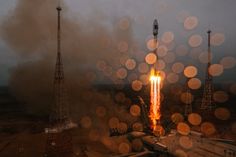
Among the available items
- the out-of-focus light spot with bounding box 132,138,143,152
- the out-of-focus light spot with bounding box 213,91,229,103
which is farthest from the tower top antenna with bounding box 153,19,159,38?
the out-of-focus light spot with bounding box 213,91,229,103

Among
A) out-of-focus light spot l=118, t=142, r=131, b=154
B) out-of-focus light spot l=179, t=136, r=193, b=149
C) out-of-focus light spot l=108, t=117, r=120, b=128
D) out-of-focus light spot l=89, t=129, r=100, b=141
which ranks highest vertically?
out-of-focus light spot l=179, t=136, r=193, b=149

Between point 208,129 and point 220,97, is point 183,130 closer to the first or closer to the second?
point 208,129

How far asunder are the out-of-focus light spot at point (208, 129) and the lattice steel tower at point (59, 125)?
1084 inches

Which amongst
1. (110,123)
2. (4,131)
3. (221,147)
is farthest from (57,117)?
(221,147)

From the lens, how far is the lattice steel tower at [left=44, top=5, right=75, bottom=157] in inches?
1102

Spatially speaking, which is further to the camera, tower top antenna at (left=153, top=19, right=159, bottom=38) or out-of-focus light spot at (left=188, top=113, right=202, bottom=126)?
out-of-focus light spot at (left=188, top=113, right=202, bottom=126)

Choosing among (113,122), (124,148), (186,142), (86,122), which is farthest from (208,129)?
(86,122)

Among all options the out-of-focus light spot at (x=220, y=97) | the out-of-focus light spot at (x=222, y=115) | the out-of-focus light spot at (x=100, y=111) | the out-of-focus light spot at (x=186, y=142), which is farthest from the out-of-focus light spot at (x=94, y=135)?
the out-of-focus light spot at (x=220, y=97)

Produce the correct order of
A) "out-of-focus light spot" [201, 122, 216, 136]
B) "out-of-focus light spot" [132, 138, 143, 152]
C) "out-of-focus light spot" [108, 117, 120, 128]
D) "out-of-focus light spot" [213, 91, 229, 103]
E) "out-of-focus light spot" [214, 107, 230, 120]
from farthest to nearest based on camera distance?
"out-of-focus light spot" [213, 91, 229, 103] → "out-of-focus light spot" [214, 107, 230, 120] → "out-of-focus light spot" [108, 117, 120, 128] → "out-of-focus light spot" [201, 122, 216, 136] → "out-of-focus light spot" [132, 138, 143, 152]

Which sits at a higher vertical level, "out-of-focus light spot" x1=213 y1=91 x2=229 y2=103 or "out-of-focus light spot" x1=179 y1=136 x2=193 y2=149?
"out-of-focus light spot" x1=179 y1=136 x2=193 y2=149

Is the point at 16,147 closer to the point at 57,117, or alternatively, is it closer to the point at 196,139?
the point at 57,117

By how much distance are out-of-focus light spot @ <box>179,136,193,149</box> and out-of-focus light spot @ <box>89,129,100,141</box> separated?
17.1m

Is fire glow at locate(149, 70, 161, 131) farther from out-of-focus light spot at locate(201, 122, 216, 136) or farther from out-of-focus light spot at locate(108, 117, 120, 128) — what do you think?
out-of-focus light spot at locate(108, 117, 120, 128)

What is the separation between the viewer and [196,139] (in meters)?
23.5
